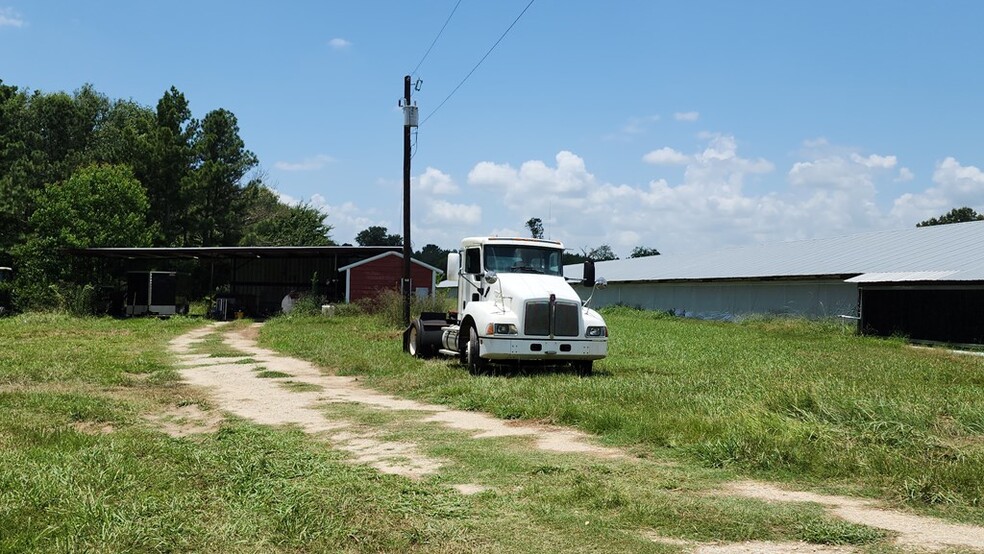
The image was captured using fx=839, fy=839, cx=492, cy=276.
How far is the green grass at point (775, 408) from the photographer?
7375 millimetres

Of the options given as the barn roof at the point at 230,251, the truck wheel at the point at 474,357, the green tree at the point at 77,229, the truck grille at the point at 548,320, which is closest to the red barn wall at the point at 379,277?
the barn roof at the point at 230,251

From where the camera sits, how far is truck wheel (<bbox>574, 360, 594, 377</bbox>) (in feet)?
52.4

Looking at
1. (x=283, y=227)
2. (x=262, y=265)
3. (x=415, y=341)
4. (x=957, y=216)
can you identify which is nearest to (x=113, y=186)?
(x=262, y=265)

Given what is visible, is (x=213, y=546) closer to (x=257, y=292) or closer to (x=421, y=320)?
(x=421, y=320)

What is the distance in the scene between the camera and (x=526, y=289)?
15.7m

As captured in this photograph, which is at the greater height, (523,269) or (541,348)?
(523,269)

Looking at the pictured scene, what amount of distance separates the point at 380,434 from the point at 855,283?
94.5 ft

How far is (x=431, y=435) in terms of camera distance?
967 cm

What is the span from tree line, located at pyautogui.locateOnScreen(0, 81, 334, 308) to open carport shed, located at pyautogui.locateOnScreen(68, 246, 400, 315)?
1.93 m

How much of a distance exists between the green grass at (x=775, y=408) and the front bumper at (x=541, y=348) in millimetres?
487

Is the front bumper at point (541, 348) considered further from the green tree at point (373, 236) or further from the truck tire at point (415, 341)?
the green tree at point (373, 236)

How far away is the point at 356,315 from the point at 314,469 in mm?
30716

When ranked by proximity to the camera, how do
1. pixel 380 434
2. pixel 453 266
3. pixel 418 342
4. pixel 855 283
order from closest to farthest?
pixel 380 434, pixel 453 266, pixel 418 342, pixel 855 283

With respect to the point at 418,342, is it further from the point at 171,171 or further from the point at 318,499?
the point at 171,171
